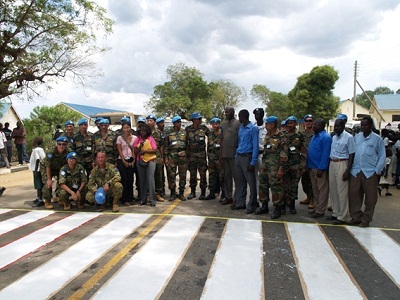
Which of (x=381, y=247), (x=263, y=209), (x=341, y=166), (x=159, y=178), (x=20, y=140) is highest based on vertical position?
(x=20, y=140)

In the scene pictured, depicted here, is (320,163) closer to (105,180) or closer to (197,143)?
(197,143)

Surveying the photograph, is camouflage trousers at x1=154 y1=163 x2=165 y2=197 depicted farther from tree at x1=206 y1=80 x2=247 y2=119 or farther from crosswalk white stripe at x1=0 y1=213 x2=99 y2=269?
tree at x1=206 y1=80 x2=247 y2=119

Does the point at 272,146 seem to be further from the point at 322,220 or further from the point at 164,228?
the point at 164,228

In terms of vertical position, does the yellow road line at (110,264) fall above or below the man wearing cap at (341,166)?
below

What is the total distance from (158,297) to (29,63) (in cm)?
1189

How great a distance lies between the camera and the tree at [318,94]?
3547 centimetres

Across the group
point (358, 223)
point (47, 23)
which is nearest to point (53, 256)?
point (358, 223)

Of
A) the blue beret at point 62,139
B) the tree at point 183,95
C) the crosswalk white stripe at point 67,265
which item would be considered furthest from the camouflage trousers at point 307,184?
the tree at point 183,95

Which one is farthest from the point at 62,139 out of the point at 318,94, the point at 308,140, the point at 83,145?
the point at 318,94

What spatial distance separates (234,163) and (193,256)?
2.75m

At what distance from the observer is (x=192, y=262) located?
382 centimetres

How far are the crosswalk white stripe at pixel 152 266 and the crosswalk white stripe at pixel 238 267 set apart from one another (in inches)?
18.9

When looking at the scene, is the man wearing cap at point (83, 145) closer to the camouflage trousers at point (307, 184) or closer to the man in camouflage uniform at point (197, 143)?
the man in camouflage uniform at point (197, 143)

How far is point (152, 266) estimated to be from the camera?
12.1 ft
